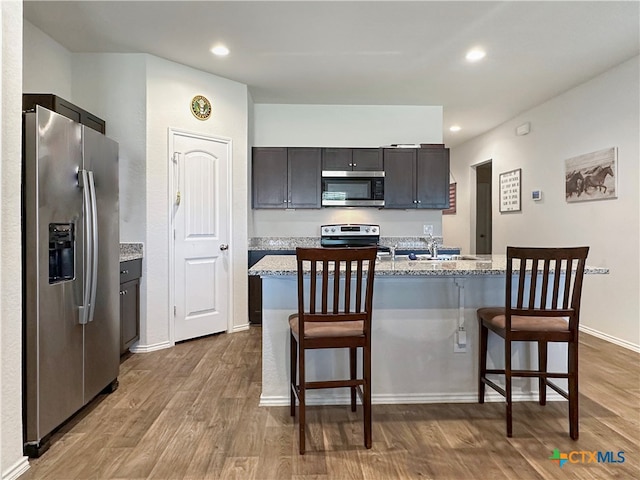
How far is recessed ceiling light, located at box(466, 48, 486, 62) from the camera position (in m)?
3.48

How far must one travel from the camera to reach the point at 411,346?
2.53 meters

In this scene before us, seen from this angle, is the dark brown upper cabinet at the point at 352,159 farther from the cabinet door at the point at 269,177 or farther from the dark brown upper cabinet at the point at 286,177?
the cabinet door at the point at 269,177

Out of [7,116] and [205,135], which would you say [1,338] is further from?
[205,135]

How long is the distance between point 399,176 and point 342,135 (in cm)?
95

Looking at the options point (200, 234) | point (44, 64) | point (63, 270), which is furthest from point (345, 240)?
point (44, 64)

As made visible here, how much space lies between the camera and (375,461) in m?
1.90

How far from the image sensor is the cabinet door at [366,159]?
4871 mm

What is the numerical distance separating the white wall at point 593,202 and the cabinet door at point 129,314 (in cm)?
456

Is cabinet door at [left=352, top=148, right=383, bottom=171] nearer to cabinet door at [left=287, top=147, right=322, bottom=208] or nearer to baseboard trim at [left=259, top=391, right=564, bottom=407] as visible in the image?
cabinet door at [left=287, top=147, right=322, bottom=208]

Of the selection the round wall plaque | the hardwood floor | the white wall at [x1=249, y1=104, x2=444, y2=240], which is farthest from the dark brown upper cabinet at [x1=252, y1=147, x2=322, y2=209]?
the hardwood floor

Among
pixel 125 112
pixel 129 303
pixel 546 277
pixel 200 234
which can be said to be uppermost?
pixel 125 112

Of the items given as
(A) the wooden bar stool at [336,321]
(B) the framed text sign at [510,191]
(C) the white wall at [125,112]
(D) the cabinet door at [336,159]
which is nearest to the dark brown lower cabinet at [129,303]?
→ (C) the white wall at [125,112]

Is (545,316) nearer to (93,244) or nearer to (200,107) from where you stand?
(93,244)

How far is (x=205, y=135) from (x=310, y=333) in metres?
2.77
